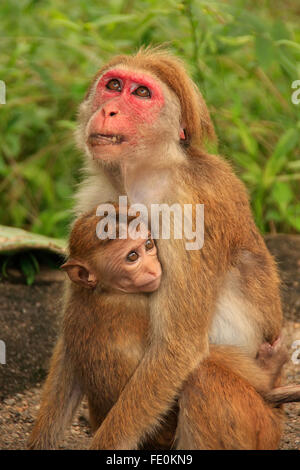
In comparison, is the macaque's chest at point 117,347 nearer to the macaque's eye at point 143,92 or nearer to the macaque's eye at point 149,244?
the macaque's eye at point 149,244

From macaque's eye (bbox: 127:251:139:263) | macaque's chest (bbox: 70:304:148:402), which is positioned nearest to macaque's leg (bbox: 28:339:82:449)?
macaque's chest (bbox: 70:304:148:402)

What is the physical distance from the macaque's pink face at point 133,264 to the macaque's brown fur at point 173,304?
0.20ft

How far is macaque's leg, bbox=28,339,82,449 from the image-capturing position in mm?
4609

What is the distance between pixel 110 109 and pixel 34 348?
2409mm

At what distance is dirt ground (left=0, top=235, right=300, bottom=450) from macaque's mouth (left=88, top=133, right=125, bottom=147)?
1851 mm

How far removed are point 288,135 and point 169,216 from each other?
289 centimetres

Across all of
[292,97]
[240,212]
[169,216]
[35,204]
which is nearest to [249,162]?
[292,97]

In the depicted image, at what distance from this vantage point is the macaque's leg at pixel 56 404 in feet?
15.1

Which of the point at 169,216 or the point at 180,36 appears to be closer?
the point at 169,216

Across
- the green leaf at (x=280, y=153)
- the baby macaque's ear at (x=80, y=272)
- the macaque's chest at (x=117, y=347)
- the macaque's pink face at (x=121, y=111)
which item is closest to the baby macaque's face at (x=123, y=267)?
the baby macaque's ear at (x=80, y=272)

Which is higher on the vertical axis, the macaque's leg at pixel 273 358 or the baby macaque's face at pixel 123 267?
the baby macaque's face at pixel 123 267

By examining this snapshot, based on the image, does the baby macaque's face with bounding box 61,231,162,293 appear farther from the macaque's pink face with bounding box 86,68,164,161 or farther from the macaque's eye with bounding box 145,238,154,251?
the macaque's pink face with bounding box 86,68,164,161

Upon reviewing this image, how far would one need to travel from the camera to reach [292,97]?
7348mm

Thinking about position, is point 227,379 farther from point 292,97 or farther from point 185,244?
point 292,97
